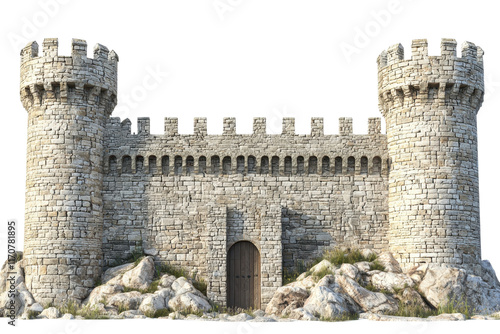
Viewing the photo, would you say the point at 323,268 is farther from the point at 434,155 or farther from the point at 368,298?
the point at 434,155

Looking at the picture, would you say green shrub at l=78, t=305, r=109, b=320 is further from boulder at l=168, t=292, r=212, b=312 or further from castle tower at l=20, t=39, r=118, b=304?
boulder at l=168, t=292, r=212, b=312

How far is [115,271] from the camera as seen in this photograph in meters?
28.1

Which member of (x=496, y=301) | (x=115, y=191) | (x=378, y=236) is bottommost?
(x=496, y=301)

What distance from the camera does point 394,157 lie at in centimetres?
2884

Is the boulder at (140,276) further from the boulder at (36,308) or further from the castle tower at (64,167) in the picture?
the boulder at (36,308)

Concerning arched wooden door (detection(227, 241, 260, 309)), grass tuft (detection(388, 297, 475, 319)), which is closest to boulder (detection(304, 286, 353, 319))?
grass tuft (detection(388, 297, 475, 319))

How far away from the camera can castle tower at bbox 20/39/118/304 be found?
27.4m

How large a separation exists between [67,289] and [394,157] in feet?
43.2

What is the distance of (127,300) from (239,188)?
6266 millimetres

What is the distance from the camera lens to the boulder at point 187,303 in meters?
26.1

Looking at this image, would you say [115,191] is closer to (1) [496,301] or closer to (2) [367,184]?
(2) [367,184]

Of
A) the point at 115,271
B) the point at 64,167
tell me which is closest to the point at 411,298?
the point at 115,271

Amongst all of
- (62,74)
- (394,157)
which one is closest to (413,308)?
(394,157)

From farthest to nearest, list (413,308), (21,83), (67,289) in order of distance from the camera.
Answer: (21,83)
(67,289)
(413,308)
